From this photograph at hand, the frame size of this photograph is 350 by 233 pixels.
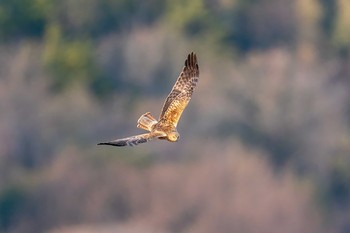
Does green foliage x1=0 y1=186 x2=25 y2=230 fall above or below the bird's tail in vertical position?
above

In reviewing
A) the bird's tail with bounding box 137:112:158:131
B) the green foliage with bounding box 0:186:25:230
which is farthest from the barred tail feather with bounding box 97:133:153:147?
the green foliage with bounding box 0:186:25:230

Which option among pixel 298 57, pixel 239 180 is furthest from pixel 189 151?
pixel 298 57

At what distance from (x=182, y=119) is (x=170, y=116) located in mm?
26821

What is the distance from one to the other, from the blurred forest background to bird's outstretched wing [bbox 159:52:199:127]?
19.0 metres

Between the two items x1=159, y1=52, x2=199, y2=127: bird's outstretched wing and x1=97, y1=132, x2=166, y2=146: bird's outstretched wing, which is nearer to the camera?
x1=97, y1=132, x2=166, y2=146: bird's outstretched wing

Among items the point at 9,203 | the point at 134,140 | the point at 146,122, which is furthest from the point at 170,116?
the point at 9,203

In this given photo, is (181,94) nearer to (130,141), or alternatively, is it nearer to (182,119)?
(130,141)

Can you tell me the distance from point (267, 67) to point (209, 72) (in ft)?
Answer: 5.18

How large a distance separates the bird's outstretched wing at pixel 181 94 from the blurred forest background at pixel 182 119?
1901 centimetres

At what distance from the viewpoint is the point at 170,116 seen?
30.4ft

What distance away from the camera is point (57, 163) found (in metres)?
33.6

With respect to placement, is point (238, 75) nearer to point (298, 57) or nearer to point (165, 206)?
point (298, 57)

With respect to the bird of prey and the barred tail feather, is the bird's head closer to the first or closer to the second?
the bird of prey

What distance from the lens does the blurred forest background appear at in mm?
30906
